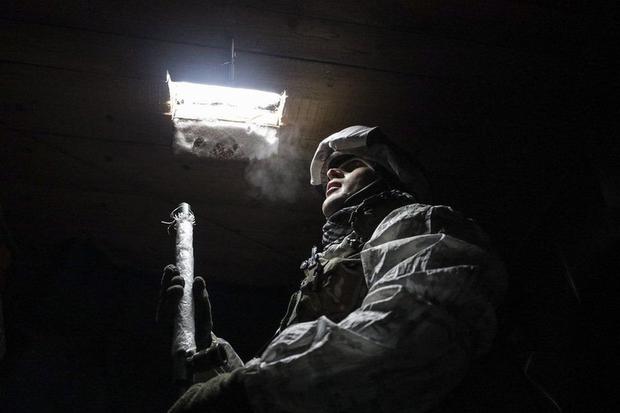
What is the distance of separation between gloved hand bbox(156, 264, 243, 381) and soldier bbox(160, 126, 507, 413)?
0.01 metres

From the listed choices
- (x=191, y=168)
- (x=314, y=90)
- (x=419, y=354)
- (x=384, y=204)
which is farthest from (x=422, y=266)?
(x=191, y=168)

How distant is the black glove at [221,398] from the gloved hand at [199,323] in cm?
40

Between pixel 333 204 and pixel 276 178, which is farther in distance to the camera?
pixel 276 178

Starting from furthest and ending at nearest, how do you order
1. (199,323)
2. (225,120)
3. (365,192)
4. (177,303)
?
(225,120) → (365,192) → (199,323) → (177,303)

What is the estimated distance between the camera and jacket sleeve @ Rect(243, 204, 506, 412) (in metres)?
1.60

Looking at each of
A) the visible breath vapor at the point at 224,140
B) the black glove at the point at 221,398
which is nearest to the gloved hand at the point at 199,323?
the black glove at the point at 221,398

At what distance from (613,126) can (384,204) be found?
6.14 feet

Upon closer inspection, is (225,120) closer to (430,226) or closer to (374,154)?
(374,154)

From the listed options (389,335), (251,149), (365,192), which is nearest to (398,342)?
(389,335)

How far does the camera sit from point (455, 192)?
362 centimetres

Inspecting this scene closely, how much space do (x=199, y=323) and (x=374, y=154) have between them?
1668mm

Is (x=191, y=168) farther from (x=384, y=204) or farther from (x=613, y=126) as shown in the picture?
(x=613, y=126)

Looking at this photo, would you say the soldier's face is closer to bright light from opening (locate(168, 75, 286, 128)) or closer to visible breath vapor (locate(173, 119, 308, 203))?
visible breath vapor (locate(173, 119, 308, 203))

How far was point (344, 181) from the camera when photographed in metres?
3.11
